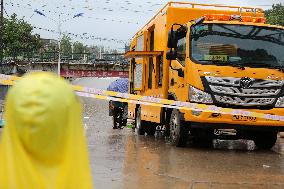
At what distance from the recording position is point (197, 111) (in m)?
10.9

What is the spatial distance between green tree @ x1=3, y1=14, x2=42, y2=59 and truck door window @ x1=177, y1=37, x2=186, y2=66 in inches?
2200

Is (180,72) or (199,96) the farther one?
(180,72)

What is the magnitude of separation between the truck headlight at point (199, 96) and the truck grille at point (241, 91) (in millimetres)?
101

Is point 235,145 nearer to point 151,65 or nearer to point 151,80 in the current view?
point 151,80

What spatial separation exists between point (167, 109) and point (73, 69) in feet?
200

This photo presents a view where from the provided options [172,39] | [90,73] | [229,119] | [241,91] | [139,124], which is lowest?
[139,124]

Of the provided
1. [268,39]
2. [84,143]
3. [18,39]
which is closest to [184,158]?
[268,39]

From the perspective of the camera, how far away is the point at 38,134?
1778 mm

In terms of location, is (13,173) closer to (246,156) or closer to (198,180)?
(198,180)

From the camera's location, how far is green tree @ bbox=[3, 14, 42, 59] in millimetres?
67188

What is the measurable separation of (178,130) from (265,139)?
2.45 metres

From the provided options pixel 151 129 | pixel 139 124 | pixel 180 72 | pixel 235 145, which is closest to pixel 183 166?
pixel 180 72

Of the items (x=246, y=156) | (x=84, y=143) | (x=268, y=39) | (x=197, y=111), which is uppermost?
(x=268, y=39)

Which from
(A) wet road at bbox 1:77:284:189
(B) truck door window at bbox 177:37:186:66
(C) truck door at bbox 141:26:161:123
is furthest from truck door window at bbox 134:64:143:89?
(B) truck door window at bbox 177:37:186:66
